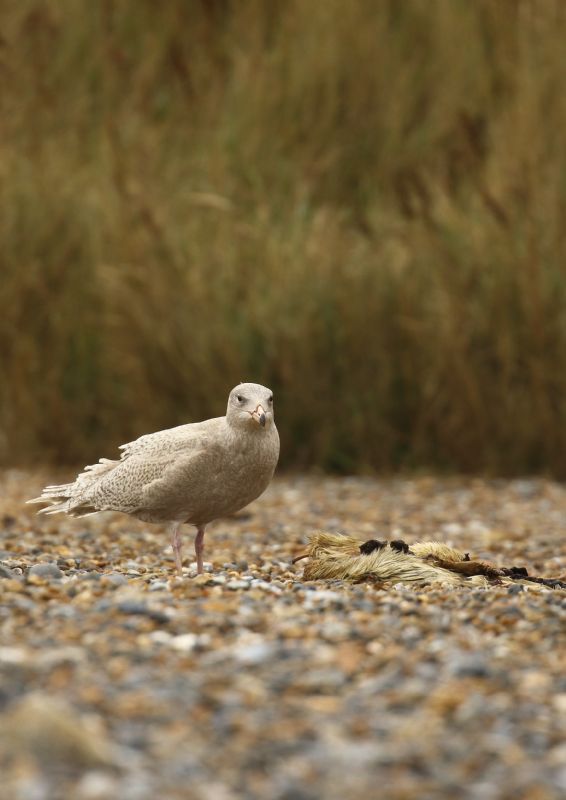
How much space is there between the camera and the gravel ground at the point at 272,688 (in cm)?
250

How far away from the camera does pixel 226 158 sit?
32.6 ft

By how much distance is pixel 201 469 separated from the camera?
4492mm

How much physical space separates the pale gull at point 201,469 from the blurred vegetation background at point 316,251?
12.0 ft

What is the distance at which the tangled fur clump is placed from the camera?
448cm

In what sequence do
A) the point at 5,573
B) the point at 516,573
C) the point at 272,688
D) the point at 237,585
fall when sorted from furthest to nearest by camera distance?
the point at 516,573 < the point at 5,573 < the point at 237,585 < the point at 272,688

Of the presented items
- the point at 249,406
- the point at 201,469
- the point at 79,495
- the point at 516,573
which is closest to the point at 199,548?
the point at 201,469

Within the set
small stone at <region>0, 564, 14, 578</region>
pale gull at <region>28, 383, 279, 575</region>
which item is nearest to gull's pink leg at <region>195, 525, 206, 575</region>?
pale gull at <region>28, 383, 279, 575</region>

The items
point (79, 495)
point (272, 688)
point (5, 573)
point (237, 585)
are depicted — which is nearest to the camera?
point (272, 688)

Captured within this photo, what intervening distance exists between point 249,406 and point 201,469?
0.84ft

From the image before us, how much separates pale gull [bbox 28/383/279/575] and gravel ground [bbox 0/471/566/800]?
228 mm

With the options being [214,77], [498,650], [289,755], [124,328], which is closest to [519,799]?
[289,755]

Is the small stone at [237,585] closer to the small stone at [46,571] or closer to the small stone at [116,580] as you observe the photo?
the small stone at [116,580]

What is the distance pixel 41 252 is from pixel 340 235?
1.94 m

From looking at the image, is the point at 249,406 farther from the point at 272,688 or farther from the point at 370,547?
the point at 272,688
